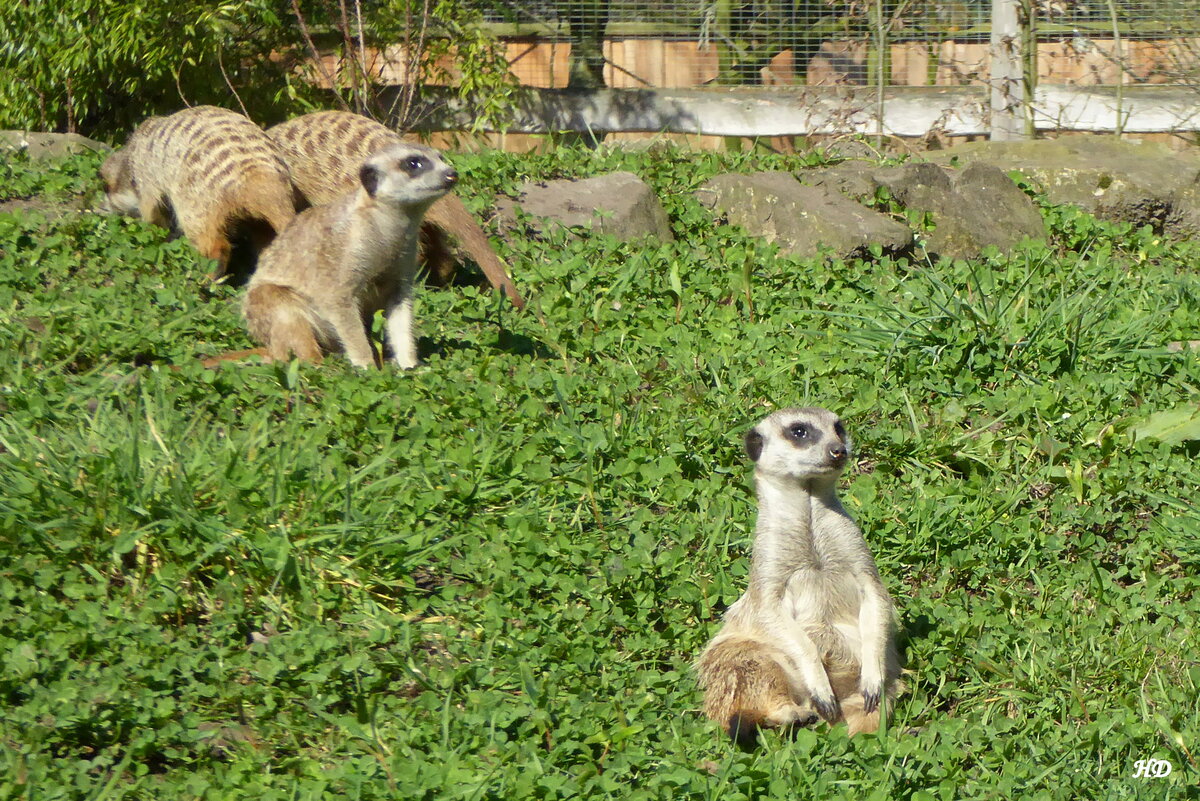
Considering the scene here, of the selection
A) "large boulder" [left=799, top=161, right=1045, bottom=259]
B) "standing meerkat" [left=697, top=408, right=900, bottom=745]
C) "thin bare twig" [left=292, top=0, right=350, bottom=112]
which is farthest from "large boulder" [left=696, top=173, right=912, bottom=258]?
"standing meerkat" [left=697, top=408, right=900, bottom=745]

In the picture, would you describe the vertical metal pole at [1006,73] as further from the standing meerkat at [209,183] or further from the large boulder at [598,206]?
the standing meerkat at [209,183]

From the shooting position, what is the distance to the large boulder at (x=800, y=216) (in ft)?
21.4

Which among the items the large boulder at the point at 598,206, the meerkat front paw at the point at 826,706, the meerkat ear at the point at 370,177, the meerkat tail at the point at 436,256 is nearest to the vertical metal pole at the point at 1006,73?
the large boulder at the point at 598,206

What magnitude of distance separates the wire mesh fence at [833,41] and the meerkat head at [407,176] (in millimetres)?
3819

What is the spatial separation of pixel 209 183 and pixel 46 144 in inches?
82.5

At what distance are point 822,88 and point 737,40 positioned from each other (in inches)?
28.6

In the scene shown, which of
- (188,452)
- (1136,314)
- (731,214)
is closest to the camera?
(188,452)

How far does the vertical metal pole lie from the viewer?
327 inches

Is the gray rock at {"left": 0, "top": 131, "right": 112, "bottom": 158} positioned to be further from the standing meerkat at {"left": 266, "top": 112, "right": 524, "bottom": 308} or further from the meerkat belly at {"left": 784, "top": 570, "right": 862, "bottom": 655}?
the meerkat belly at {"left": 784, "top": 570, "right": 862, "bottom": 655}

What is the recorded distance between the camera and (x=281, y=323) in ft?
16.5

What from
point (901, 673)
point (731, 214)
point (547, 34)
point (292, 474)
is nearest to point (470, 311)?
point (731, 214)

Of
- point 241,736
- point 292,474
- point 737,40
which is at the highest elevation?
point 737,40

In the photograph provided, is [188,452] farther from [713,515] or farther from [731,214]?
[731,214]

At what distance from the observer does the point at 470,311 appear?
5.91 metres
